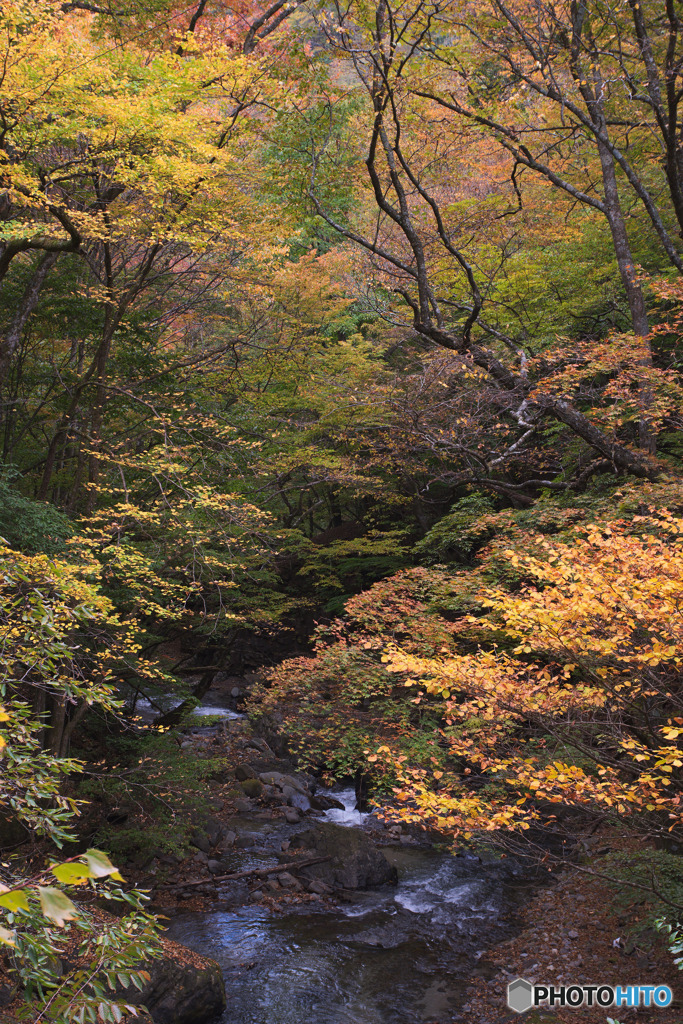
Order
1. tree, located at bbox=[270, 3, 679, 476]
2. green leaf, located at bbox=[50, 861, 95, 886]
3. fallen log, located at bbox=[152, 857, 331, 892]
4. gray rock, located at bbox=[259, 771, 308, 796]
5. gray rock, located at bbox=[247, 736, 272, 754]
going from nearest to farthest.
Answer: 1. green leaf, located at bbox=[50, 861, 95, 886]
2. tree, located at bbox=[270, 3, 679, 476]
3. fallen log, located at bbox=[152, 857, 331, 892]
4. gray rock, located at bbox=[259, 771, 308, 796]
5. gray rock, located at bbox=[247, 736, 272, 754]

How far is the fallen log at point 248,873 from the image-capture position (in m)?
9.59

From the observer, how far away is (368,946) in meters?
8.28

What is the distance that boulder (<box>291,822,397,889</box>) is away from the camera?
990 cm

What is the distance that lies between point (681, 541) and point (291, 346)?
12.5m

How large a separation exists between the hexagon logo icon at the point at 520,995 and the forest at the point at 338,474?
0.15 metres

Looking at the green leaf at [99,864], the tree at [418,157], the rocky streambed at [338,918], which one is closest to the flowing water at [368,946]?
the rocky streambed at [338,918]

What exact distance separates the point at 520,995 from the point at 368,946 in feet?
7.61

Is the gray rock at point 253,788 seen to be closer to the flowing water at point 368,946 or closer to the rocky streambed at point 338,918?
the rocky streambed at point 338,918

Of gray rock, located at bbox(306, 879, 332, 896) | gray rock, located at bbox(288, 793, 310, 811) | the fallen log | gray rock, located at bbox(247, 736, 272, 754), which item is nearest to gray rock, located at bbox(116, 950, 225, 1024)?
the fallen log

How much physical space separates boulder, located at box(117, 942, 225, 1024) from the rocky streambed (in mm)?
146

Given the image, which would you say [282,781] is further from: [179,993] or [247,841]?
[179,993]

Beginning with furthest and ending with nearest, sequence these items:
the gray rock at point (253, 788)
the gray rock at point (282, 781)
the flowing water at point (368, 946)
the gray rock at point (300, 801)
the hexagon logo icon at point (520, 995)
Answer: the gray rock at point (282, 781)
the gray rock at point (253, 788)
the gray rock at point (300, 801)
the flowing water at point (368, 946)
the hexagon logo icon at point (520, 995)

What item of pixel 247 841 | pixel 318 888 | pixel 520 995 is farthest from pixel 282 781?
pixel 520 995

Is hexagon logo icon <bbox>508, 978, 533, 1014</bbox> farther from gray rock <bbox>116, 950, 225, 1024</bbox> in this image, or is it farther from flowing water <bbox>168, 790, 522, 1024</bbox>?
gray rock <bbox>116, 950, 225, 1024</bbox>
